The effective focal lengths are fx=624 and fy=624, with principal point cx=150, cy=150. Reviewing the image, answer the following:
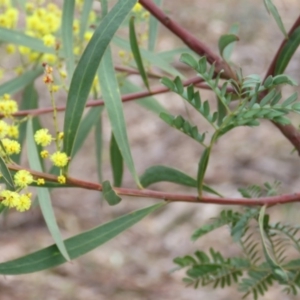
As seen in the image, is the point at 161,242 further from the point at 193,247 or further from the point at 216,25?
the point at 216,25

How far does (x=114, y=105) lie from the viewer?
72 centimetres

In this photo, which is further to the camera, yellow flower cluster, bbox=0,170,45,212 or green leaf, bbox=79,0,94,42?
green leaf, bbox=79,0,94,42

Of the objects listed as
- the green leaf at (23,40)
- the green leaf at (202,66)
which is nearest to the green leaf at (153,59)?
the green leaf at (23,40)

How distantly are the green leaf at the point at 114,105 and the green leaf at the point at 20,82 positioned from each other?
0.30m

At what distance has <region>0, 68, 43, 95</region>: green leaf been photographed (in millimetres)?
983

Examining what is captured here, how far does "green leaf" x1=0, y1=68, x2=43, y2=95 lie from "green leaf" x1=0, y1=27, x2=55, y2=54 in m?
0.09

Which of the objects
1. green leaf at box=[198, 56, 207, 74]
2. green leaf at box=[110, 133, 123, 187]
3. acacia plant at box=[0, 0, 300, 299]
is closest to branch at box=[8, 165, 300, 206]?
acacia plant at box=[0, 0, 300, 299]

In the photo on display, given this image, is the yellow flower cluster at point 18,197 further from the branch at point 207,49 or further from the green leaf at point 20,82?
the green leaf at point 20,82

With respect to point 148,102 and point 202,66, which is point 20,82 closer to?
point 148,102

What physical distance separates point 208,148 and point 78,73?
16 centimetres

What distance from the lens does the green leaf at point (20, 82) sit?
0.98m

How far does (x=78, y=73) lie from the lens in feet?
2.11

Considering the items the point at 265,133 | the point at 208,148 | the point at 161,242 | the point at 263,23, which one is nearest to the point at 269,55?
the point at 263,23

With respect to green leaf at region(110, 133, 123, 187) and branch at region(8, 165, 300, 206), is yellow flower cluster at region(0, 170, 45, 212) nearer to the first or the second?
branch at region(8, 165, 300, 206)
